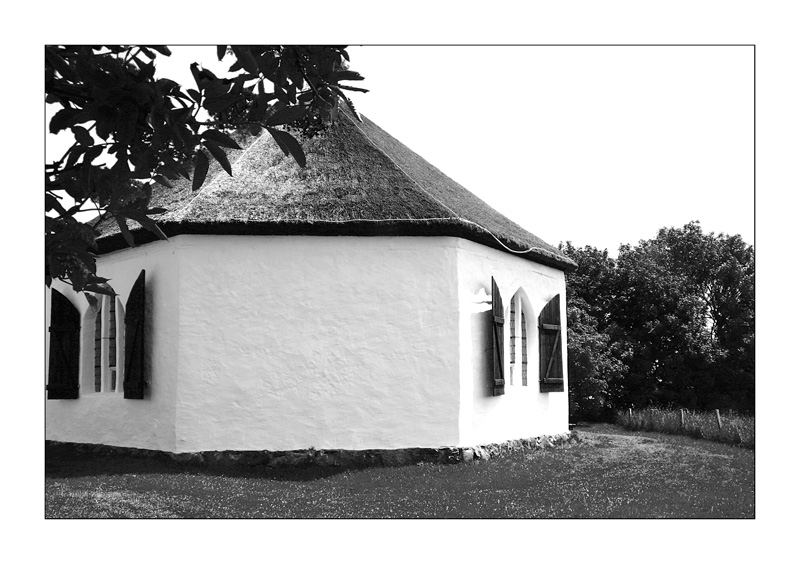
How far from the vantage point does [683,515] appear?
23.6ft

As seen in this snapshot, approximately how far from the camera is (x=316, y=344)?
35.8ft

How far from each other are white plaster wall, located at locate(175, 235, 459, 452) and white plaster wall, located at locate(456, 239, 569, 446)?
10.8 inches

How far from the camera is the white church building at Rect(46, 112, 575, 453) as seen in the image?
35.4ft

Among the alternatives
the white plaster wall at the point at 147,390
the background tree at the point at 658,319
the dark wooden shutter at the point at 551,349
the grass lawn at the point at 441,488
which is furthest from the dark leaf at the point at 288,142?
the background tree at the point at 658,319

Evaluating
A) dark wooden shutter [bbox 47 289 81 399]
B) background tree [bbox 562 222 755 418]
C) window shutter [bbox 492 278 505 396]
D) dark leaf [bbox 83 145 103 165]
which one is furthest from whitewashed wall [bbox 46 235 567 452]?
background tree [bbox 562 222 755 418]

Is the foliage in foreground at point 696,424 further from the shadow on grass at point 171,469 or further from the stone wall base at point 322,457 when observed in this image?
the shadow on grass at point 171,469

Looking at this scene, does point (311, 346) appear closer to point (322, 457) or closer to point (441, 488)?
point (322, 457)

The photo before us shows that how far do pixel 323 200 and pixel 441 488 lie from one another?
4233 millimetres

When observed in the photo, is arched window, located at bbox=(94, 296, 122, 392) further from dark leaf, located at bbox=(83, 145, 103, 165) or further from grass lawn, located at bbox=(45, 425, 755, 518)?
dark leaf, located at bbox=(83, 145, 103, 165)

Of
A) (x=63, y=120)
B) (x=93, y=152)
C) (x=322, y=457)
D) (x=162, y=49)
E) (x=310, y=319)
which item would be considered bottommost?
(x=322, y=457)

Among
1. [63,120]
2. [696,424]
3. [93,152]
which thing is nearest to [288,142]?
[93,152]

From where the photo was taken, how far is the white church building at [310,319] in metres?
10.8

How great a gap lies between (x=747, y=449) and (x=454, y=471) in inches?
139

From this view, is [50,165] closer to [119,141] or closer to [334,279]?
[119,141]
